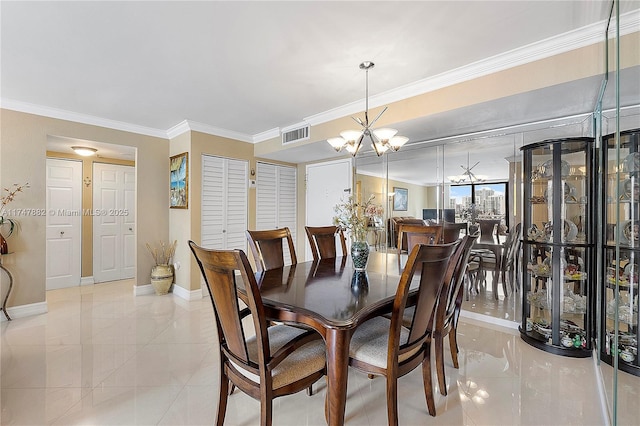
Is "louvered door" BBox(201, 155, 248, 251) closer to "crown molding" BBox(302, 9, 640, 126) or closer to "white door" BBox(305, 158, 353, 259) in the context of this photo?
"white door" BBox(305, 158, 353, 259)

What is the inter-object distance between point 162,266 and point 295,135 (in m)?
2.79

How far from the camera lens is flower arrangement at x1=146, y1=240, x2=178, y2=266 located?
4.47m

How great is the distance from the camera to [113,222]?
5340 mm

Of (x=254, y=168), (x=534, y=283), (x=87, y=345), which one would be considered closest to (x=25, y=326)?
(x=87, y=345)

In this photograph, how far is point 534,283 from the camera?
2.83m

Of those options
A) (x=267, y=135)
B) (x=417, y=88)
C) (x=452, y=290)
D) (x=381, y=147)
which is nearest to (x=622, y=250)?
(x=452, y=290)

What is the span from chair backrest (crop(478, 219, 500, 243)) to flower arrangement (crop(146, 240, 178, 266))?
14.0 ft

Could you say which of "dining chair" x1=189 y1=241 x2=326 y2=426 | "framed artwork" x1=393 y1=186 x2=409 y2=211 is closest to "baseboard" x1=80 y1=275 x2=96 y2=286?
"dining chair" x1=189 y1=241 x2=326 y2=426

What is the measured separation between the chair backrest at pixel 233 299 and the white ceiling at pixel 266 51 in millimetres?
1577

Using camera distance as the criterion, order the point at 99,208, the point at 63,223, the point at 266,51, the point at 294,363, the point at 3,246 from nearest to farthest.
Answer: the point at 294,363
the point at 266,51
the point at 3,246
the point at 63,223
the point at 99,208

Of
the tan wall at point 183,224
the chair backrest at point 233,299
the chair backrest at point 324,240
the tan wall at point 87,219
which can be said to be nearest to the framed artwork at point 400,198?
the chair backrest at point 324,240

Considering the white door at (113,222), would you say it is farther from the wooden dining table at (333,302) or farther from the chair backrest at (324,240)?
the wooden dining table at (333,302)

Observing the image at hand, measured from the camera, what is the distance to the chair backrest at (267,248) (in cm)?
247

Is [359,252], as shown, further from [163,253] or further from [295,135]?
[163,253]
